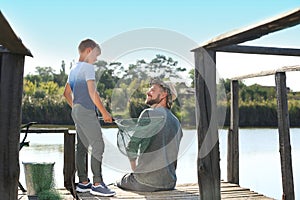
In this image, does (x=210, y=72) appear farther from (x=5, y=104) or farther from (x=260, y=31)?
(x=5, y=104)

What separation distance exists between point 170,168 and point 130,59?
4.20 ft

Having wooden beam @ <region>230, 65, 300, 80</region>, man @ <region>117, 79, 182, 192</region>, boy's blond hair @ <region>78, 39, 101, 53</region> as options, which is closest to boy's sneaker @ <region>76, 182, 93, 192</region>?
man @ <region>117, 79, 182, 192</region>

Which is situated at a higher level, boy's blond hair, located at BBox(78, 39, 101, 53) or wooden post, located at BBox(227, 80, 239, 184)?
boy's blond hair, located at BBox(78, 39, 101, 53)

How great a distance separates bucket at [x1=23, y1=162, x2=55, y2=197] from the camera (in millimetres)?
3822

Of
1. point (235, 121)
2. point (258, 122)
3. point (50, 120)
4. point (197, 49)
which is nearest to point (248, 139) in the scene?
point (258, 122)

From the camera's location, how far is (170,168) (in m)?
4.06

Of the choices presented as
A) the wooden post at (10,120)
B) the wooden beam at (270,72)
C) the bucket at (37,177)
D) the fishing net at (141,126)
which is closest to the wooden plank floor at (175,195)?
the bucket at (37,177)

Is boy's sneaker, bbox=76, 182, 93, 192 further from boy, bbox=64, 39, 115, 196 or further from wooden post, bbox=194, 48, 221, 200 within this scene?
wooden post, bbox=194, 48, 221, 200

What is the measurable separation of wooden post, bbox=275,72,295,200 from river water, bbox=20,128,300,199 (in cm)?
49

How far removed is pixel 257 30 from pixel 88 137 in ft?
6.75

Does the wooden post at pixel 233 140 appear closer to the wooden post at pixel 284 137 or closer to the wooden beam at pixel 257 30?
the wooden post at pixel 284 137

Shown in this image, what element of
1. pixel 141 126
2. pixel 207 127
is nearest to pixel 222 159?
pixel 141 126

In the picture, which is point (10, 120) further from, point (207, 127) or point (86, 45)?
point (86, 45)

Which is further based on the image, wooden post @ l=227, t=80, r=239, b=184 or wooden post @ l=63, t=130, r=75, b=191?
wooden post @ l=227, t=80, r=239, b=184
